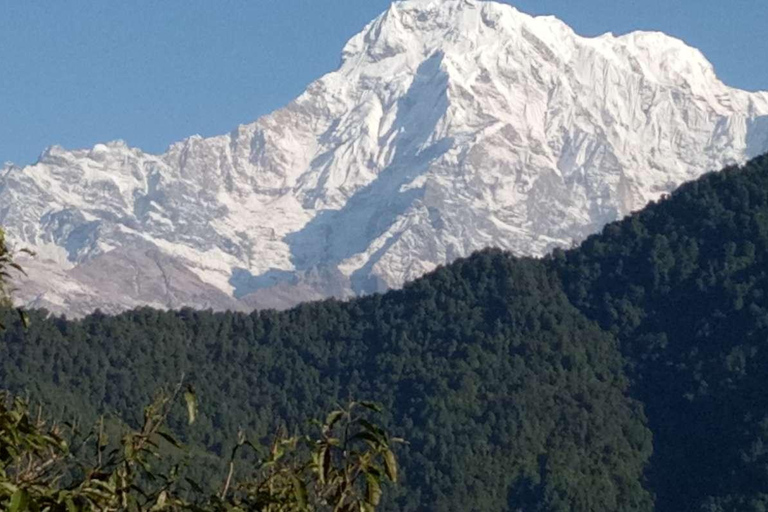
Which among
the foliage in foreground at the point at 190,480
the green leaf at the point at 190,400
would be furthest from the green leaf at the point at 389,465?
the green leaf at the point at 190,400

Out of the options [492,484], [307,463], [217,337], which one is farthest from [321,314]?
[307,463]

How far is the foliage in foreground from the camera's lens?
34.8 ft

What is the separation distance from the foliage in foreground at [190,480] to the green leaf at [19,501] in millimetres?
426

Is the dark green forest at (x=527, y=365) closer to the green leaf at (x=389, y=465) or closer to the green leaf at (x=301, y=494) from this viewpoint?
the green leaf at (x=389, y=465)

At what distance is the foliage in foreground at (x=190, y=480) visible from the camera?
10.6 metres

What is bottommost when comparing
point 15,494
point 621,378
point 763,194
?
point 15,494

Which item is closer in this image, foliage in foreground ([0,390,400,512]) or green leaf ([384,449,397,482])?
foliage in foreground ([0,390,400,512])

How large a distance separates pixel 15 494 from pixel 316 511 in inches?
77.7

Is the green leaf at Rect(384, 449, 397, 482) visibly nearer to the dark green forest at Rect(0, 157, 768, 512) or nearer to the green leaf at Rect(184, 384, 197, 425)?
the green leaf at Rect(184, 384, 197, 425)

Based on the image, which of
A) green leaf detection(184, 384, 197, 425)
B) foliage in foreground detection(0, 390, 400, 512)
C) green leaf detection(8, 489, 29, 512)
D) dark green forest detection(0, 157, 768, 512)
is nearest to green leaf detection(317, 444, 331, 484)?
foliage in foreground detection(0, 390, 400, 512)

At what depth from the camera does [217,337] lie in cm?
10281

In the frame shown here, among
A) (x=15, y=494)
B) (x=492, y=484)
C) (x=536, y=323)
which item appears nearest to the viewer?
(x=15, y=494)

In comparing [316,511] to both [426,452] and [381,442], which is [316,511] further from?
[426,452]

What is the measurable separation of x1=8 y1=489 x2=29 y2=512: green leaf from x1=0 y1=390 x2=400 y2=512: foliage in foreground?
426 mm
